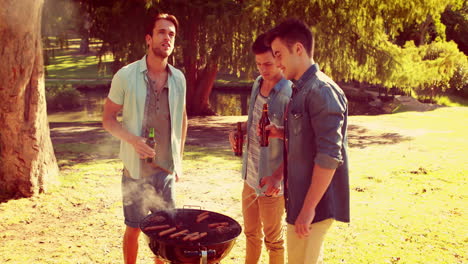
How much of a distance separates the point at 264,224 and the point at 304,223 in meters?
1.24

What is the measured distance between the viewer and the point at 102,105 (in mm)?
30469

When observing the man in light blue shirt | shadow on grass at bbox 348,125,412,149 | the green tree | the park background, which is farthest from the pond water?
the man in light blue shirt

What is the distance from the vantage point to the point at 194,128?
16.5 metres

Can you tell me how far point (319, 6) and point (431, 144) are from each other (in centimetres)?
572

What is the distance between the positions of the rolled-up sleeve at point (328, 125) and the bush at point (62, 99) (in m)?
27.8

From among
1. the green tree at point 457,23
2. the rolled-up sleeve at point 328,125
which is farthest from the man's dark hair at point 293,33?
the green tree at point 457,23

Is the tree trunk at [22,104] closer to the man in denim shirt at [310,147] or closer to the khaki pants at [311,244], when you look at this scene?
the man in denim shirt at [310,147]

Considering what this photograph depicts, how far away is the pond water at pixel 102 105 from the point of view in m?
25.8

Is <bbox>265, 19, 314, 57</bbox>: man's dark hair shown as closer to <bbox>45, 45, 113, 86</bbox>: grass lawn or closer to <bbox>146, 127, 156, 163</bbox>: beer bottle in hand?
<bbox>146, 127, 156, 163</bbox>: beer bottle in hand

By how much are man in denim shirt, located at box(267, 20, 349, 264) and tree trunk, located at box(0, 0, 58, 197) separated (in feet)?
18.7

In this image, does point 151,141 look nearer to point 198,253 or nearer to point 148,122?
point 148,122

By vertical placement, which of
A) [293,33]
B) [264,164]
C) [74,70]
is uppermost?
[293,33]

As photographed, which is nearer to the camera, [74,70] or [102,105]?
[102,105]

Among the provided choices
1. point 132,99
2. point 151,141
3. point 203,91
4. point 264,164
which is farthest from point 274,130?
point 203,91
